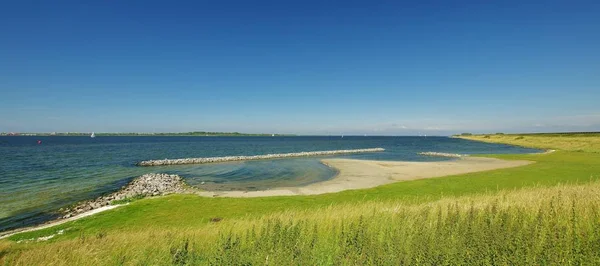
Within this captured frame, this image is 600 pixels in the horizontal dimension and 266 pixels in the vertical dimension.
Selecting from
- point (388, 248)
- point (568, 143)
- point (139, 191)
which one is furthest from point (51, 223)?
point (568, 143)

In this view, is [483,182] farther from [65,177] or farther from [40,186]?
[65,177]

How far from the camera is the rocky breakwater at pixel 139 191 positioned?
2005cm

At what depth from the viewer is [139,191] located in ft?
85.3

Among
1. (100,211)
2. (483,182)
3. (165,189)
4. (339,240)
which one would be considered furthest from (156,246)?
(483,182)

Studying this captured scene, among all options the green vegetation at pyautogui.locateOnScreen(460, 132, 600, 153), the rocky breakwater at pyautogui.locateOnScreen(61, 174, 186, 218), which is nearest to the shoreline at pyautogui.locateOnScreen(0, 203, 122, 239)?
the rocky breakwater at pyautogui.locateOnScreen(61, 174, 186, 218)

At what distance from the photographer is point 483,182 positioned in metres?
24.0

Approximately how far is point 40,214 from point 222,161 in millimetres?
37285

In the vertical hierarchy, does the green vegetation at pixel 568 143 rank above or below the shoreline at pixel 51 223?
above

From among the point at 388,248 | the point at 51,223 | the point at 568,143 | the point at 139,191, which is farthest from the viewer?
the point at 568,143

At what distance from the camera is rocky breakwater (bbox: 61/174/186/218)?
20.0 m

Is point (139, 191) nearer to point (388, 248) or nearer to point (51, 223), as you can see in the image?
point (51, 223)

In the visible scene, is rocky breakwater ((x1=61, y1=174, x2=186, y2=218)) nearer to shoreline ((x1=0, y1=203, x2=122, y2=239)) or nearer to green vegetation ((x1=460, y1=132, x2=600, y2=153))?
shoreline ((x1=0, y1=203, x2=122, y2=239))

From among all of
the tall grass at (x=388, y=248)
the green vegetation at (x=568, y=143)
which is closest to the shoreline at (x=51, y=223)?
the tall grass at (x=388, y=248)

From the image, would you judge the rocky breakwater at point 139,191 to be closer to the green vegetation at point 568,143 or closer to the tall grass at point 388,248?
the tall grass at point 388,248
